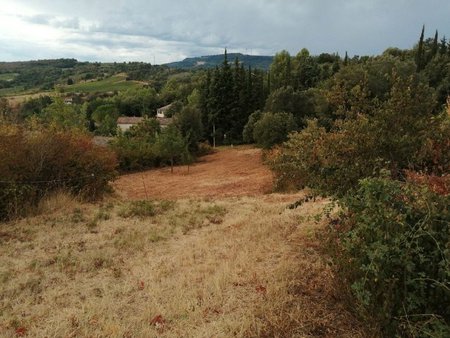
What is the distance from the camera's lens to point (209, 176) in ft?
99.3

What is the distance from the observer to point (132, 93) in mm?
93562

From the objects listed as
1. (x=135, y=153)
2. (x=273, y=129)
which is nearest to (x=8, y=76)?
(x=135, y=153)

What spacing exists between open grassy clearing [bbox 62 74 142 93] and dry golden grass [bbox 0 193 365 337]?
112 meters

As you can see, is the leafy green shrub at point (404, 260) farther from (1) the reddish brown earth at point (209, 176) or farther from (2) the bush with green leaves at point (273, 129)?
(2) the bush with green leaves at point (273, 129)

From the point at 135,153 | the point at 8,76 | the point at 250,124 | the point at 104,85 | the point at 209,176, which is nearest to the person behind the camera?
the point at 209,176

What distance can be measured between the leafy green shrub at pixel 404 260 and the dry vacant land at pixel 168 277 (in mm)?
544

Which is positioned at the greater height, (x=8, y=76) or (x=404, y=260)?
(x=8, y=76)

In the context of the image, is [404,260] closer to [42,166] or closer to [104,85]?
[42,166]

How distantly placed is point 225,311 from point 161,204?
7035 mm

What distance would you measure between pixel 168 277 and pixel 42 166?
6.63m

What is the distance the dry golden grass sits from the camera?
3.90 m

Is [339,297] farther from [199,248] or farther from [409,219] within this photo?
[199,248]

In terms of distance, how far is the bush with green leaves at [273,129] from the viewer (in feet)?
119

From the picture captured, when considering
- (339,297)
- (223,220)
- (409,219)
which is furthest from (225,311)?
(223,220)
